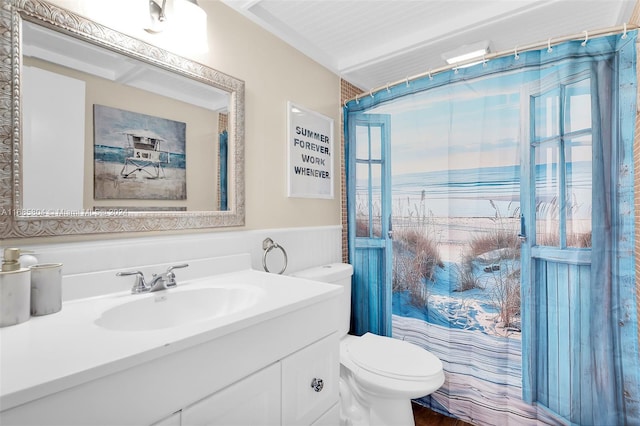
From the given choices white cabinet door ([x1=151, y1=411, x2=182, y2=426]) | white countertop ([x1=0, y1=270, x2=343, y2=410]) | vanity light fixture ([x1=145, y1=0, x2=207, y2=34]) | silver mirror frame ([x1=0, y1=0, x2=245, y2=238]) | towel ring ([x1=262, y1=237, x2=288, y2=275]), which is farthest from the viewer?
towel ring ([x1=262, y1=237, x2=288, y2=275])

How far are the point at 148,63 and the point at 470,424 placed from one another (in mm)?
2387

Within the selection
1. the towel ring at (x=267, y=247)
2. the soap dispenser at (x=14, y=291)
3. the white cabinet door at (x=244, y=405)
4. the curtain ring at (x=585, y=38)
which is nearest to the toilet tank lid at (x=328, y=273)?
the towel ring at (x=267, y=247)

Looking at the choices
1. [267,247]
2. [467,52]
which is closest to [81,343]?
[267,247]

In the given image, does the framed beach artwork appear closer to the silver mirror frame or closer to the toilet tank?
the silver mirror frame

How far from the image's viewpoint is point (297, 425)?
3.39 ft

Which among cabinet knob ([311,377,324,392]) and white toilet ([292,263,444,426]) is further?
white toilet ([292,263,444,426])

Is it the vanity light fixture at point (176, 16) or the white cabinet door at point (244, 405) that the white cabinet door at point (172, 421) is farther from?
the vanity light fixture at point (176, 16)

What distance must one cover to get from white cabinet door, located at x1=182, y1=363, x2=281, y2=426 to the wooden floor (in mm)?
1220

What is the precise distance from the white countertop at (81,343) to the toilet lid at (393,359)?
676 millimetres

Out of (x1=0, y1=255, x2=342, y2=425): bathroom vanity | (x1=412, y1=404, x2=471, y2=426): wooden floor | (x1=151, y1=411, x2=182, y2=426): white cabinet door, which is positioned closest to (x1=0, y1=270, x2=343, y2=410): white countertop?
(x1=0, y1=255, x2=342, y2=425): bathroom vanity

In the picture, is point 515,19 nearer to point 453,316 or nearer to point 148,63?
point 453,316

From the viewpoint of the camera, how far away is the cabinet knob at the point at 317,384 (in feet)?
3.63

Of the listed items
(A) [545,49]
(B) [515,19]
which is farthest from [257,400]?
(B) [515,19]

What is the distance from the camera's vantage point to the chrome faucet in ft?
3.78
